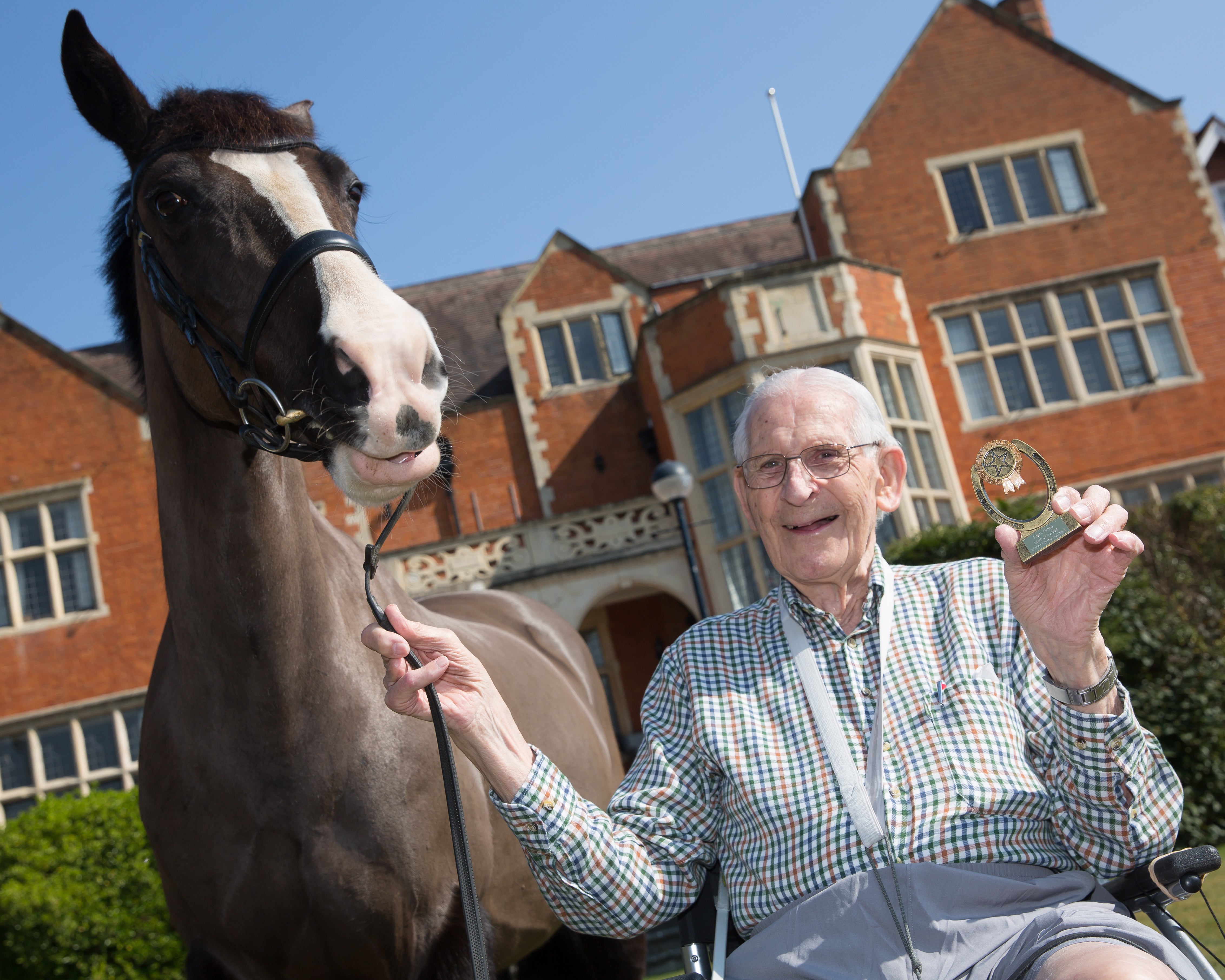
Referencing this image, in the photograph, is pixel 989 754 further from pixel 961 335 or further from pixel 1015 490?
pixel 961 335

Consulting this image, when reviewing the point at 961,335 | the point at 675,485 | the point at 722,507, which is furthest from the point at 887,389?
the point at 675,485

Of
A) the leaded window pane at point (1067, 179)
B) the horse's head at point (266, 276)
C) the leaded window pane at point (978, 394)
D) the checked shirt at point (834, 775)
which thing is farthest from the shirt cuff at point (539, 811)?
the leaded window pane at point (1067, 179)

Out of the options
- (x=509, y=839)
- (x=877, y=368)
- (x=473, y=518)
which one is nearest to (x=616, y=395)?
(x=473, y=518)

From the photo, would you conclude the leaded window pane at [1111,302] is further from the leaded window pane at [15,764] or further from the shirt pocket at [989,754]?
the leaded window pane at [15,764]

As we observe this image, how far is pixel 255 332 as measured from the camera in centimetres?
208

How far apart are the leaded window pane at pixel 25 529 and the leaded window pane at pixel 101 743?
2.99 m

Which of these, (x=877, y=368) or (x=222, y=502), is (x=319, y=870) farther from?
(x=877, y=368)

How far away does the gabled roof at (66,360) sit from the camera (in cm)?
1688

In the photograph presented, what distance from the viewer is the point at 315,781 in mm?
2439

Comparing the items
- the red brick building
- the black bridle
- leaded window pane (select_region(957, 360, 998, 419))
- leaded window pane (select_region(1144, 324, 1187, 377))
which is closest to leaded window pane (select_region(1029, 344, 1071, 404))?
the red brick building

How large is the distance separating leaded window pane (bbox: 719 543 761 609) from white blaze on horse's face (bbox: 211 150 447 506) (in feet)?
44.1

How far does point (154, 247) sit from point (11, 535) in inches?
641

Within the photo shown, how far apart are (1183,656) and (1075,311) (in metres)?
8.75

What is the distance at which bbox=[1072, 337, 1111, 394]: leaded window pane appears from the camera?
649 inches
